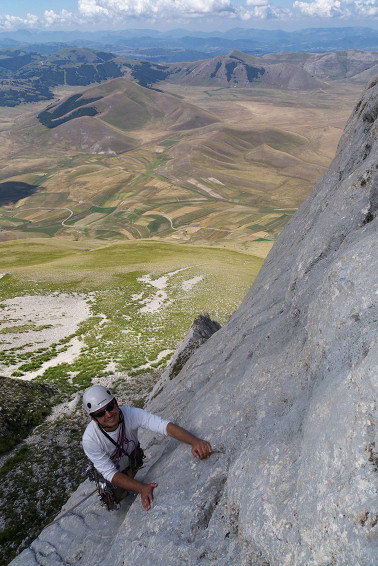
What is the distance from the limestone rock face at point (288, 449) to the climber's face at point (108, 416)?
219 cm

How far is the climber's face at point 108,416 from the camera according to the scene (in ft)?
28.9

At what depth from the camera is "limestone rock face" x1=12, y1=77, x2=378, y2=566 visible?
586 cm

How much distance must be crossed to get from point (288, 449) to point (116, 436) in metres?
4.69

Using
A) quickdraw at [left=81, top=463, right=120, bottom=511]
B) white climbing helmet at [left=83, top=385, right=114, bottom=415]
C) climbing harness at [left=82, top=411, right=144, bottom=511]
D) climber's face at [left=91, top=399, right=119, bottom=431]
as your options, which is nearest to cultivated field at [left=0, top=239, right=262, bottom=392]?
quickdraw at [left=81, top=463, right=120, bottom=511]

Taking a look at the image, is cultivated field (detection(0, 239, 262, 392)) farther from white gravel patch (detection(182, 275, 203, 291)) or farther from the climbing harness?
the climbing harness

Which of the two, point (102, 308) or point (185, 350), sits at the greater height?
point (185, 350)

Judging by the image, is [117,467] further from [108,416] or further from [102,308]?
[102,308]

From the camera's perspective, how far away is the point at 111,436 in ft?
31.1

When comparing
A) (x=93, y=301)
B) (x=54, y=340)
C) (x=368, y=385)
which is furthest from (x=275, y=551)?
(x=93, y=301)

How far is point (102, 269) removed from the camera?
79188 mm

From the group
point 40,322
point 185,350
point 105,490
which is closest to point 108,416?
point 105,490

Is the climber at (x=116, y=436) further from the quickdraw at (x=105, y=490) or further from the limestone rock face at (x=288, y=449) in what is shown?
the quickdraw at (x=105, y=490)

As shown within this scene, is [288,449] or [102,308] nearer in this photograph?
[288,449]

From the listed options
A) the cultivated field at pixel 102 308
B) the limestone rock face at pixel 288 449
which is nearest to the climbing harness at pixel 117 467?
the limestone rock face at pixel 288 449
